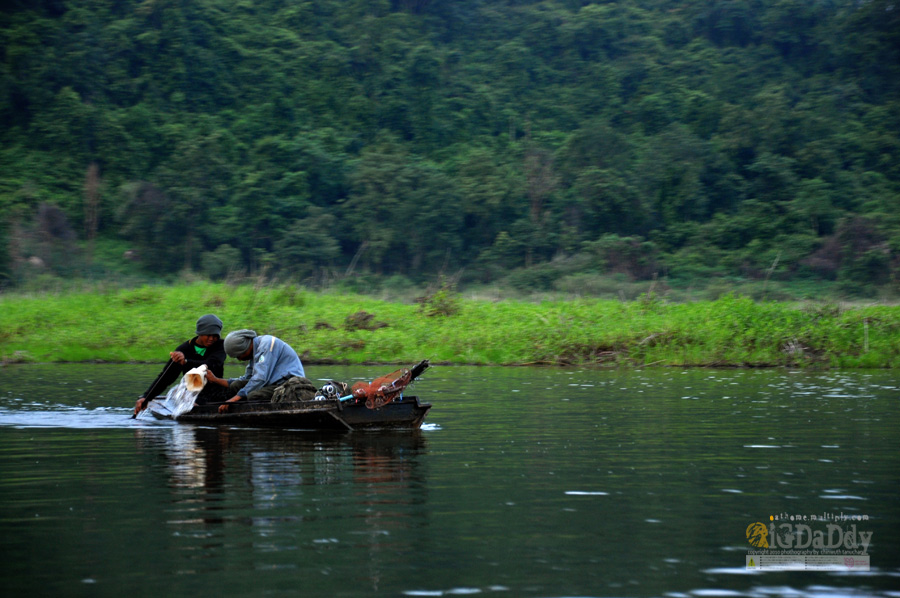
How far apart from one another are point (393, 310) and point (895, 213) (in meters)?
27.1

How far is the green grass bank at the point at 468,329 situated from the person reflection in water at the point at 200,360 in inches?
415

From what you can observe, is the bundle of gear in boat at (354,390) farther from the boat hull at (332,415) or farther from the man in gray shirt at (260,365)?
the man in gray shirt at (260,365)

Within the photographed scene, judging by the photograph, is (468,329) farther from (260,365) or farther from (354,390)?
(354,390)

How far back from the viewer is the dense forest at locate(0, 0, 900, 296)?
145 ft

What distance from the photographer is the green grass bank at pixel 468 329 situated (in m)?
22.8

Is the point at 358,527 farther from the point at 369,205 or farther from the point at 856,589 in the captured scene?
the point at 369,205

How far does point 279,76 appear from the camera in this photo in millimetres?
55656

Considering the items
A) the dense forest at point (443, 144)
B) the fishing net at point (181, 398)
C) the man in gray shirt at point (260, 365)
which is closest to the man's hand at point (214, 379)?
the fishing net at point (181, 398)

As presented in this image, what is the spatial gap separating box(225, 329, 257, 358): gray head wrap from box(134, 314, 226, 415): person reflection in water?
2.57 ft

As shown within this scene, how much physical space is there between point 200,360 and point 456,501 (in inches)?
247

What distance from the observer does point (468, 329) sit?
2589 cm

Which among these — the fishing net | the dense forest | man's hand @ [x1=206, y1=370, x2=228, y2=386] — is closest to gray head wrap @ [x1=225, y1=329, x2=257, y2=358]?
man's hand @ [x1=206, y1=370, x2=228, y2=386]

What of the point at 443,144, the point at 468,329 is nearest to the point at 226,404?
the point at 468,329

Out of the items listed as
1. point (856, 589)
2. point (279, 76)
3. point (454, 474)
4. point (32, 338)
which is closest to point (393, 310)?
point (32, 338)
